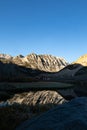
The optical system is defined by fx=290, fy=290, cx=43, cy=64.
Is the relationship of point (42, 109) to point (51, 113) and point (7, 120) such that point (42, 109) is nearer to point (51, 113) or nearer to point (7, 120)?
point (7, 120)

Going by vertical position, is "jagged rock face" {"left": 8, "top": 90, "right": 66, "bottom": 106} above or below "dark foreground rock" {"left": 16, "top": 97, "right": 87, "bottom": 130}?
above

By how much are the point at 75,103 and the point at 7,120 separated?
3.95 m

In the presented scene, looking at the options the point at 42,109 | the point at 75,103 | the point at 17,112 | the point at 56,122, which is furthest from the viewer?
the point at 42,109

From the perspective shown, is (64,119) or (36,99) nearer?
(64,119)

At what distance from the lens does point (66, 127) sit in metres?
6.98

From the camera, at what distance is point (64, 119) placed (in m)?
7.50

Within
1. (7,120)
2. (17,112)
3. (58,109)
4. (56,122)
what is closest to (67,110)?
(58,109)

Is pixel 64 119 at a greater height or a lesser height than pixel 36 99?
lesser

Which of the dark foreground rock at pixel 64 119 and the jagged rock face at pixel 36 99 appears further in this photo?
the jagged rock face at pixel 36 99

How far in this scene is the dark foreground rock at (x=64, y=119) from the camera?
702 centimetres

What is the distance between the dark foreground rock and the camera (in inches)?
276

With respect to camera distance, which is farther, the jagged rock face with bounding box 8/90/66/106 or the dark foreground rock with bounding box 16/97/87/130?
the jagged rock face with bounding box 8/90/66/106

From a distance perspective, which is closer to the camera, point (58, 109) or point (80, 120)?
point (80, 120)

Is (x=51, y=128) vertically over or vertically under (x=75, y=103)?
under
